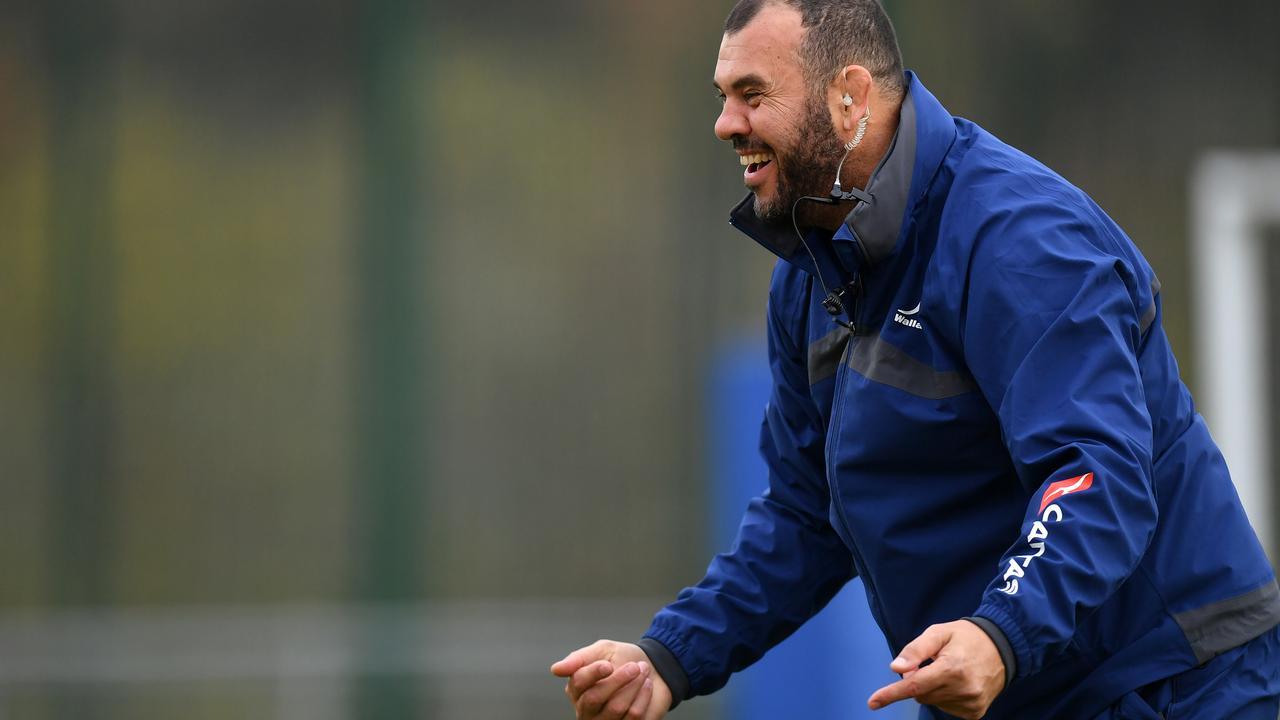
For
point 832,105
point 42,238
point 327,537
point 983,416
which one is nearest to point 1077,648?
point 983,416

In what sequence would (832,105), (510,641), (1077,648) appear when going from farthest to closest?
(510,641), (832,105), (1077,648)

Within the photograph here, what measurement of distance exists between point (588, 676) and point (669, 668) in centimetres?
24

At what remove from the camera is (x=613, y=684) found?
10.2ft

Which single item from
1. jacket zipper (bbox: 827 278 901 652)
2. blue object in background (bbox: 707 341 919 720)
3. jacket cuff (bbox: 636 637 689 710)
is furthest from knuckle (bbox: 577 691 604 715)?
blue object in background (bbox: 707 341 919 720)

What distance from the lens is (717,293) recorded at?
7883 mm

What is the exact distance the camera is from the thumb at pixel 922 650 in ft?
8.02

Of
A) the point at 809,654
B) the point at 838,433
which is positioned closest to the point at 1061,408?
the point at 838,433

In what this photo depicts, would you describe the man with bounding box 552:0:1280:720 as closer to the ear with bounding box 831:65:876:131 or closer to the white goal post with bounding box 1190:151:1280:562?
the ear with bounding box 831:65:876:131

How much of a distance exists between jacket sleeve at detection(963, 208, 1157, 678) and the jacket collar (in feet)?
0.62

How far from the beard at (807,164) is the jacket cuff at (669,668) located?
82 centimetres

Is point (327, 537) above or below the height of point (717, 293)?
below

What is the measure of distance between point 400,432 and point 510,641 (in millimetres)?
1062

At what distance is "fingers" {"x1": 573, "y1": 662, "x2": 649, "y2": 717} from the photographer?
10.1 feet

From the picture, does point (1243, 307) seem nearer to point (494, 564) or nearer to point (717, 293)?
point (717, 293)
